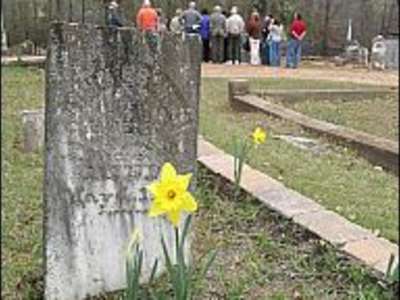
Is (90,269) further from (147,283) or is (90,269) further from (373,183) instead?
(373,183)

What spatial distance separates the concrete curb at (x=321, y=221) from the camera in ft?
12.1

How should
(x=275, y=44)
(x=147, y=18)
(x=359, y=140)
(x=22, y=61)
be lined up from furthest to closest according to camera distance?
(x=275, y=44)
(x=359, y=140)
(x=22, y=61)
(x=147, y=18)

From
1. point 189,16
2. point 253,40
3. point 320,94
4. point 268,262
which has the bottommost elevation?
point 320,94

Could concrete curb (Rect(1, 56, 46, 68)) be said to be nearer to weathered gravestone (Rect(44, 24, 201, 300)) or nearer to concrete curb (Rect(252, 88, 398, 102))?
weathered gravestone (Rect(44, 24, 201, 300))

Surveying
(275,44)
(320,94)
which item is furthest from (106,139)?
(275,44)

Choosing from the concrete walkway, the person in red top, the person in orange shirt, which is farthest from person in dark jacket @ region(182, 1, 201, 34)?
the person in red top

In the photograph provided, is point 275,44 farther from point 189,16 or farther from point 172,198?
point 172,198

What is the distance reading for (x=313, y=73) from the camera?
1728 centimetres

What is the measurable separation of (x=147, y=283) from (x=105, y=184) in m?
0.42

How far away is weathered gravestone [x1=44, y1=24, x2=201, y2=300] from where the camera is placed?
3.06 m

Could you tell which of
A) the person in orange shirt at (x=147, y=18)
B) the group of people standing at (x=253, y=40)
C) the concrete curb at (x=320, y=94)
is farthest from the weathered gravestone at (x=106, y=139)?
the group of people standing at (x=253, y=40)

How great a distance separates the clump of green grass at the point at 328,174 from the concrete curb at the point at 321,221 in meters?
0.31

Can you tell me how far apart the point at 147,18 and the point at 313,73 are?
14.2 m

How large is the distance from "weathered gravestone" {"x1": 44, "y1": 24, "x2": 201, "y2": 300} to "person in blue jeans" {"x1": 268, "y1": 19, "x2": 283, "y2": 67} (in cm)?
1439
